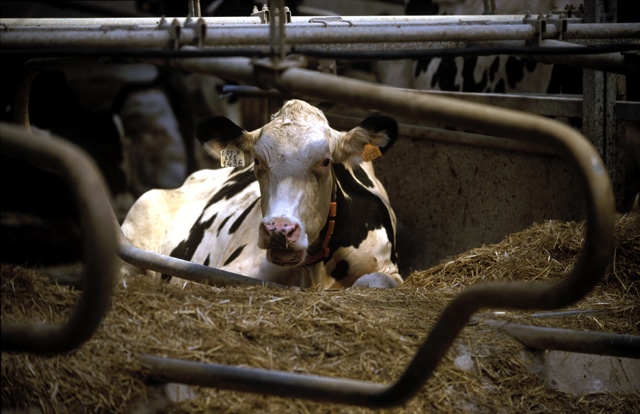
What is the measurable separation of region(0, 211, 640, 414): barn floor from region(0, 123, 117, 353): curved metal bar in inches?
18.2

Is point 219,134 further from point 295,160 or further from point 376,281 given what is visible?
point 376,281

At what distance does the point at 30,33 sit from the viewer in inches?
113

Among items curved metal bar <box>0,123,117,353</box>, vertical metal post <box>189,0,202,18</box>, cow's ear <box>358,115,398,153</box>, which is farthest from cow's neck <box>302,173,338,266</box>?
curved metal bar <box>0,123,117,353</box>

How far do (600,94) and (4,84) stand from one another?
300 inches

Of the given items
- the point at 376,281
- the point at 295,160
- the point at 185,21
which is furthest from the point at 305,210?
the point at 185,21

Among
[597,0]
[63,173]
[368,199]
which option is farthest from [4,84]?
[63,173]

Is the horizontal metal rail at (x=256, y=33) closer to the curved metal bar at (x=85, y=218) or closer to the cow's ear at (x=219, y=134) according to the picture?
the cow's ear at (x=219, y=134)

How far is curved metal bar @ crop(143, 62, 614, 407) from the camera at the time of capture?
1818 mm

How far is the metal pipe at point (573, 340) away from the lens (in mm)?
2535

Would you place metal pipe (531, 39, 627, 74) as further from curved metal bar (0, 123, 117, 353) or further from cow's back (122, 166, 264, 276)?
curved metal bar (0, 123, 117, 353)

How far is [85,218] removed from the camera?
5.76ft

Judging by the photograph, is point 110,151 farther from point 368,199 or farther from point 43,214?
point 368,199

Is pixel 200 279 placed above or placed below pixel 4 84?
above

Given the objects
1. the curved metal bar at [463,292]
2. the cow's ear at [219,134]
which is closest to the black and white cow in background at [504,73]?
the cow's ear at [219,134]
